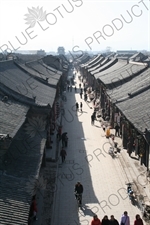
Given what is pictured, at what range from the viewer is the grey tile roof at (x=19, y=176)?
9.73 meters

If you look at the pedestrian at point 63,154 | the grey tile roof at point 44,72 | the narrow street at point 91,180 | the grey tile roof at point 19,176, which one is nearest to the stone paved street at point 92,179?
the narrow street at point 91,180

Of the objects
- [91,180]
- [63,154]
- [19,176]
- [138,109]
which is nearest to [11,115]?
[19,176]

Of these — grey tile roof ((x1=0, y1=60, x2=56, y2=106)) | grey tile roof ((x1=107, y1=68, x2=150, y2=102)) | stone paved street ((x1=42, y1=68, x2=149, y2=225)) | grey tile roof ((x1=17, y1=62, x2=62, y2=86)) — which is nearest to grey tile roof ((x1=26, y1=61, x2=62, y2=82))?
grey tile roof ((x1=17, y1=62, x2=62, y2=86))

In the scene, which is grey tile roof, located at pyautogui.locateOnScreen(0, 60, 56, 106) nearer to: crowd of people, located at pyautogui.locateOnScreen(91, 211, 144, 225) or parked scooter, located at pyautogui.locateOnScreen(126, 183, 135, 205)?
parked scooter, located at pyautogui.locateOnScreen(126, 183, 135, 205)

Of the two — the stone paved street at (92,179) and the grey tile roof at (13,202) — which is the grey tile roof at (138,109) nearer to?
the stone paved street at (92,179)

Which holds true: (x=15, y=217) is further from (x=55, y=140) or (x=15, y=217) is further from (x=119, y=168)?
(x=55, y=140)

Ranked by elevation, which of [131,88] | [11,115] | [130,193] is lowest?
[130,193]

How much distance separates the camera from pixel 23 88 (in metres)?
23.8

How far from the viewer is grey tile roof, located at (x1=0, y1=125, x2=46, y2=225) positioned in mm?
9727

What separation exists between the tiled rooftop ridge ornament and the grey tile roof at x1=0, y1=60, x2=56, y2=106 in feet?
3.39

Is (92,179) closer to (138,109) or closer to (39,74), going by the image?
(138,109)

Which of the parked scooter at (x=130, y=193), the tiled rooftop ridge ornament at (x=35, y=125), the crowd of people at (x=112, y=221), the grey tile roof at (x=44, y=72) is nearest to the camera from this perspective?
the crowd of people at (x=112, y=221)

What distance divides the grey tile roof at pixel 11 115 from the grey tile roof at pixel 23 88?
90cm

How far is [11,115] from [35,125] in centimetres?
264
